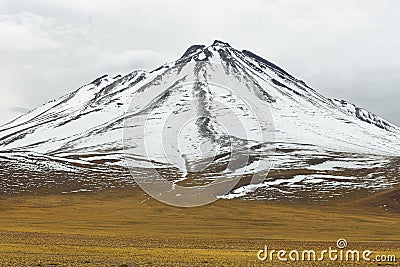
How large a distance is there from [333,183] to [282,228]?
55.5 m

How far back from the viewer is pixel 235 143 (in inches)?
7431

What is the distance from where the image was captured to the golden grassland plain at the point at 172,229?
30438 millimetres

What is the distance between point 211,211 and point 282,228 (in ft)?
65.3

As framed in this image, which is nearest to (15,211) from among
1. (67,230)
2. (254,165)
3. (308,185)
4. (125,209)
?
(125,209)

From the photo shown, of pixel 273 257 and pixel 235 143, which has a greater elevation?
pixel 235 143

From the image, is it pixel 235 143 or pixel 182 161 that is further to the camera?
pixel 235 143

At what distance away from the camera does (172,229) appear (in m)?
60.8

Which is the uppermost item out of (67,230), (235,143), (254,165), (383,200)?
(235,143)

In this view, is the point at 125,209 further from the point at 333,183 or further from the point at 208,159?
the point at 208,159

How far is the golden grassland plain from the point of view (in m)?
30.4

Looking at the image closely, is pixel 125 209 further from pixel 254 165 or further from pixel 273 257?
pixel 254 165

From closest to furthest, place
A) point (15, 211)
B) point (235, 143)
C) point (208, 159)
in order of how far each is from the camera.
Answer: point (15, 211) < point (208, 159) < point (235, 143)

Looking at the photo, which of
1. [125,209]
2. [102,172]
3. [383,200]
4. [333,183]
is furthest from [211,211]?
[102,172]

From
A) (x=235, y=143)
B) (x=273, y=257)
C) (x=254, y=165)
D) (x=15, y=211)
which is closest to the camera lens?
(x=273, y=257)
